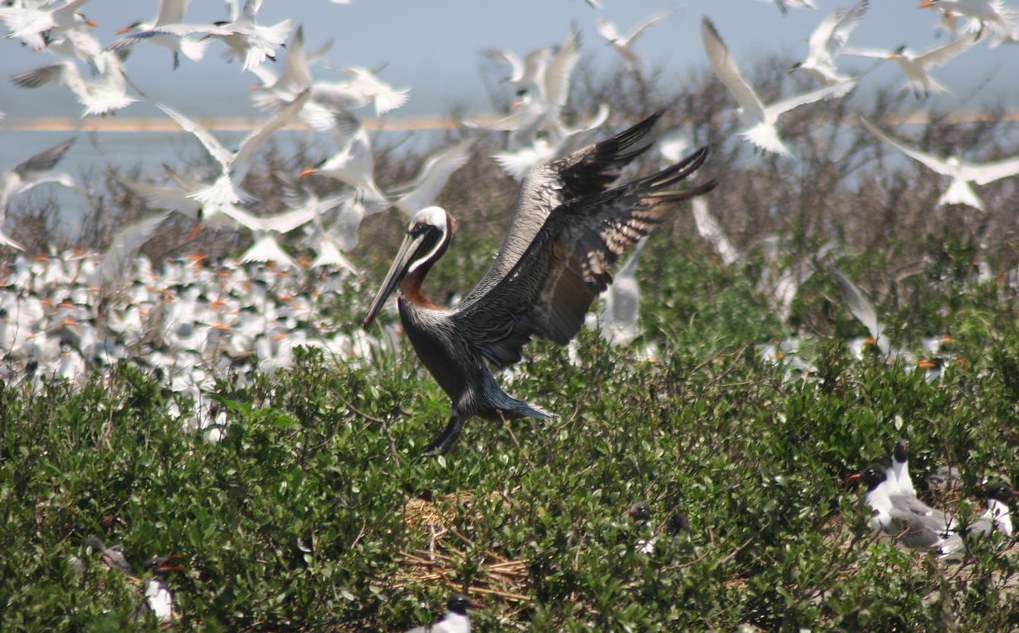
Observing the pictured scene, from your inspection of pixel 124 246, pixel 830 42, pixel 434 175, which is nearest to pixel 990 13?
pixel 830 42

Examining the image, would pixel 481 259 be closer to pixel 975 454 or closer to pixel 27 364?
pixel 27 364

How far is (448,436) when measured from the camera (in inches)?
216

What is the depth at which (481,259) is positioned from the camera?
34.9 feet

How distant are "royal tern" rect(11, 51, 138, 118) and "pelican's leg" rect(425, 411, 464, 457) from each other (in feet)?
10.3

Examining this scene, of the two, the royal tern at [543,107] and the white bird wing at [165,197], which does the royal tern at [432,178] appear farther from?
the white bird wing at [165,197]

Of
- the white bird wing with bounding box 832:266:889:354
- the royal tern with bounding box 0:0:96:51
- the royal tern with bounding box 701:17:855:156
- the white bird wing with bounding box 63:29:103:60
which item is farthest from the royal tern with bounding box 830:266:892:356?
the royal tern with bounding box 0:0:96:51

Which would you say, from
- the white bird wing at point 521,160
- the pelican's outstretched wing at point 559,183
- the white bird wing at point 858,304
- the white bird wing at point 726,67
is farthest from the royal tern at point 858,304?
the pelican's outstretched wing at point 559,183

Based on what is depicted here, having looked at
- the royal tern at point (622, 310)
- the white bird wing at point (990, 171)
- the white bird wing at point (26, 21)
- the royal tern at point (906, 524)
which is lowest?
the royal tern at point (622, 310)

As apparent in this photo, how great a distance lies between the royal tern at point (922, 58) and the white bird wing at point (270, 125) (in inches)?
138

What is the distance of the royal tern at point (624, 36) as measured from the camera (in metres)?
8.96

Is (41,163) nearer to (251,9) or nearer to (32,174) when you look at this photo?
(32,174)

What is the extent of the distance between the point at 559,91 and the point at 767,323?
211cm

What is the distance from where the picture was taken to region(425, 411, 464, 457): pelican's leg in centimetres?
545

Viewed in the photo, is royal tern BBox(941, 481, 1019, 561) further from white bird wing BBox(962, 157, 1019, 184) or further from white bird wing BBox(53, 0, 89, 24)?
white bird wing BBox(53, 0, 89, 24)
